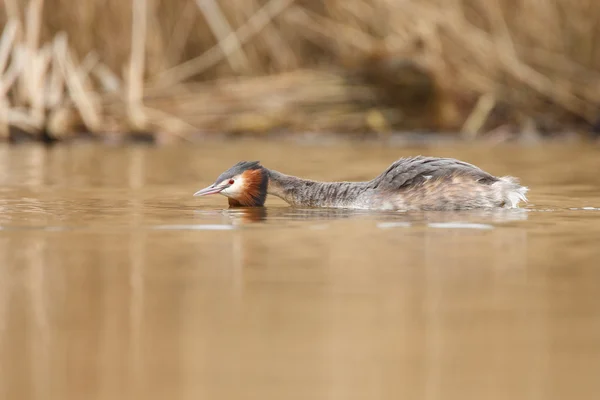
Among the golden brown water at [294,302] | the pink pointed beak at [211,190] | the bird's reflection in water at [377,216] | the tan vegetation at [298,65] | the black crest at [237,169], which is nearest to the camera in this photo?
the golden brown water at [294,302]

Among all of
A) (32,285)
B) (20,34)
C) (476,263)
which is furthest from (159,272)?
(20,34)

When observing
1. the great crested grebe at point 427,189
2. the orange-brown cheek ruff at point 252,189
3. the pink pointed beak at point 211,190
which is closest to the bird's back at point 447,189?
the great crested grebe at point 427,189

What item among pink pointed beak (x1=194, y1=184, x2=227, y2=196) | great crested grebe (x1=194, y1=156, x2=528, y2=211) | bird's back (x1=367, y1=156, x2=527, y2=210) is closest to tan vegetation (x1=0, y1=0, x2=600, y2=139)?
pink pointed beak (x1=194, y1=184, x2=227, y2=196)

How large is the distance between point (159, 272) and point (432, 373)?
75.8 inches

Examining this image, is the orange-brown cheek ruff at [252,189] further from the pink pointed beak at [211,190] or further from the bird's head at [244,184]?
the pink pointed beak at [211,190]

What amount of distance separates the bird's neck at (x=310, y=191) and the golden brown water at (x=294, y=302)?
15 centimetres

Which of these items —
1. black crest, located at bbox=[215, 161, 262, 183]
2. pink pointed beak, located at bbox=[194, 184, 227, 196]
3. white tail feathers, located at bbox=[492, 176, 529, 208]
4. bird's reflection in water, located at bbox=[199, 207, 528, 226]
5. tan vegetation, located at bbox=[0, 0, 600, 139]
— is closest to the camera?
bird's reflection in water, located at bbox=[199, 207, 528, 226]

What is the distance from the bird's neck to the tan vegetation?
22.5 feet

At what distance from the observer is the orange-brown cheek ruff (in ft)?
25.3

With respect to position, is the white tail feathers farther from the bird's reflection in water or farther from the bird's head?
the bird's head

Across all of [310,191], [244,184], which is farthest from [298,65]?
[244,184]

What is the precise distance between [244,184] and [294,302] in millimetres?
3581

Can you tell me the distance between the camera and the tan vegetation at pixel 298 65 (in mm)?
14641

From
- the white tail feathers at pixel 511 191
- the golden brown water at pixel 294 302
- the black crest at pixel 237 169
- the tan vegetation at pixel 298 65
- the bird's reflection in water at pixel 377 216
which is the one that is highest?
the tan vegetation at pixel 298 65
